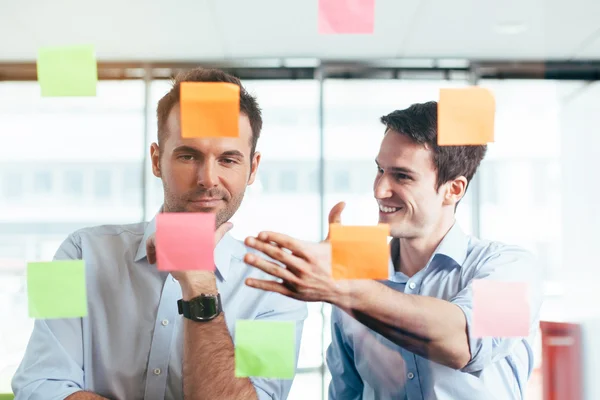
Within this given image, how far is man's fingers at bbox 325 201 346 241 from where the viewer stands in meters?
0.83

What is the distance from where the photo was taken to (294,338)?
825mm

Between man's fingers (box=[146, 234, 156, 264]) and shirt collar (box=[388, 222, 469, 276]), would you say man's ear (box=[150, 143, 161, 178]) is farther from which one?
shirt collar (box=[388, 222, 469, 276])

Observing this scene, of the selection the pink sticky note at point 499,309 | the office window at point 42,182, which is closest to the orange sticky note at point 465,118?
the pink sticky note at point 499,309

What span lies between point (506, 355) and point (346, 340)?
0.25 meters

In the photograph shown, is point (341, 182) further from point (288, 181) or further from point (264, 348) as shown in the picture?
point (264, 348)

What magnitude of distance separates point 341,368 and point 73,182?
21.3 inches

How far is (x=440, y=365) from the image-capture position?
0.81 meters

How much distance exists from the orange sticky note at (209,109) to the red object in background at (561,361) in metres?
0.62

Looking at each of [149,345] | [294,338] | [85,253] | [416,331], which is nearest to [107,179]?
[85,253]

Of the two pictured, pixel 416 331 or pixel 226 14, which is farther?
pixel 226 14

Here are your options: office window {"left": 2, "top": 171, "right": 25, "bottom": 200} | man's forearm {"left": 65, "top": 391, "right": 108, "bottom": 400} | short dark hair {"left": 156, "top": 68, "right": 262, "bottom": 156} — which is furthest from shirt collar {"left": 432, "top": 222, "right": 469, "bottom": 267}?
office window {"left": 2, "top": 171, "right": 25, "bottom": 200}

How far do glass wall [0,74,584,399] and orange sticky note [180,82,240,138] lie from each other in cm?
6

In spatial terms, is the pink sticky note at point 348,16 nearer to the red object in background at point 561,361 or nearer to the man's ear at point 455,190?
the man's ear at point 455,190

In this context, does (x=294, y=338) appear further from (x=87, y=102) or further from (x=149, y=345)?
(x=87, y=102)
